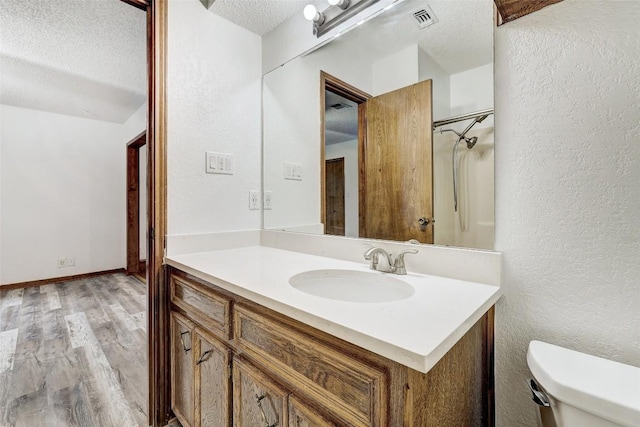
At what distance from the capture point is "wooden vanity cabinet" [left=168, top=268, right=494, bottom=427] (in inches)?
23.3

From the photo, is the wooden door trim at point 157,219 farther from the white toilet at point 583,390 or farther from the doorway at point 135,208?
the doorway at point 135,208

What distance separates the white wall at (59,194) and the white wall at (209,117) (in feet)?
11.9

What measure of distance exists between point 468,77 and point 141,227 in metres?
4.77

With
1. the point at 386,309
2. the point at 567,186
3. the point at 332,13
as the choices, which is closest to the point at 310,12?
the point at 332,13

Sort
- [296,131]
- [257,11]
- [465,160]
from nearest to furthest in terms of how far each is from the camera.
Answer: [465,160]
[257,11]
[296,131]

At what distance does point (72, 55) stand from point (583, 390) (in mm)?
3549

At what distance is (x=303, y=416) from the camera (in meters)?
0.74

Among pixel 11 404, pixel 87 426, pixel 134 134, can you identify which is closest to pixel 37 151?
pixel 134 134

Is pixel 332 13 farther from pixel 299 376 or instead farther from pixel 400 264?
pixel 299 376

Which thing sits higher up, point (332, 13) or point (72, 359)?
point (332, 13)

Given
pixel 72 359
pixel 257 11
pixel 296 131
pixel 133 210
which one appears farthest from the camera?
pixel 133 210

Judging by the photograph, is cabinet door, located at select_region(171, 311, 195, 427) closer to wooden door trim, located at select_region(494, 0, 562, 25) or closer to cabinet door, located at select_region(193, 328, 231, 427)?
cabinet door, located at select_region(193, 328, 231, 427)

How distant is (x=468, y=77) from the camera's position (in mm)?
1021

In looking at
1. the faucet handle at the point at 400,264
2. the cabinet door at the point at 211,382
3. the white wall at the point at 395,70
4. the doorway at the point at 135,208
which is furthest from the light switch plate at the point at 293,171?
the doorway at the point at 135,208
